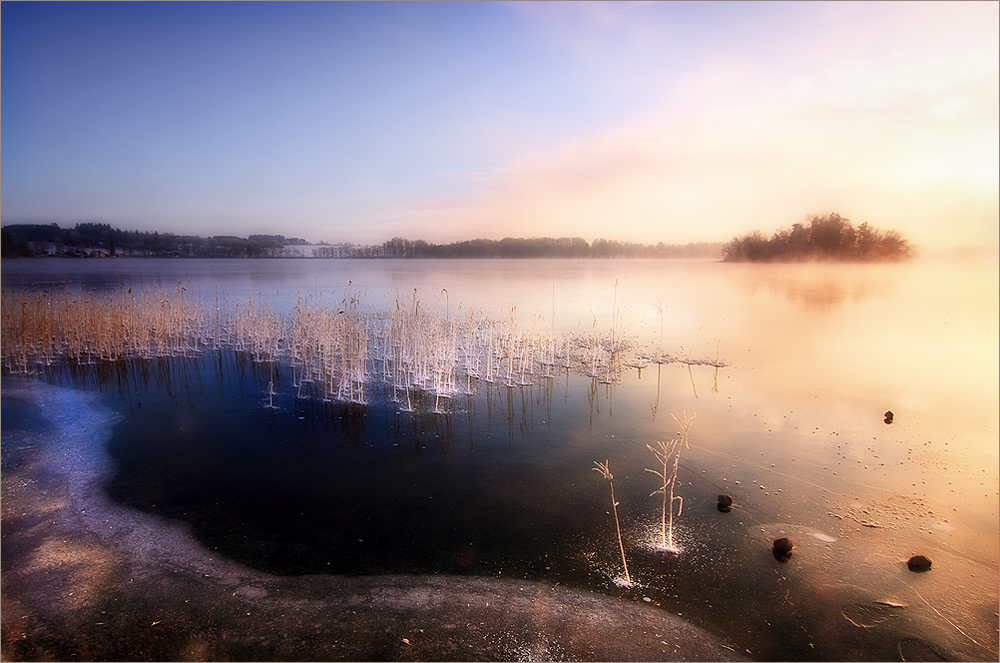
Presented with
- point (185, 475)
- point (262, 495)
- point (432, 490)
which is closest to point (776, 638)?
point (432, 490)

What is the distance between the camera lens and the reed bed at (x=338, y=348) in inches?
447

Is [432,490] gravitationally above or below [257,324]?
below

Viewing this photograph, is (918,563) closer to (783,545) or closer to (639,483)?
(783,545)

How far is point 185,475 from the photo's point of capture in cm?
673

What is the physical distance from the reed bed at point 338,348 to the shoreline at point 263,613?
5342mm

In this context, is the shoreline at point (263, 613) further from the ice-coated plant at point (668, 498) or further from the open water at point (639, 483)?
the ice-coated plant at point (668, 498)

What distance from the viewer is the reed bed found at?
37.3 ft

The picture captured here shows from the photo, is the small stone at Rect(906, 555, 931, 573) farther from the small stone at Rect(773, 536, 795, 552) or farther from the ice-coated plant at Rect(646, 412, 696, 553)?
the ice-coated plant at Rect(646, 412, 696, 553)

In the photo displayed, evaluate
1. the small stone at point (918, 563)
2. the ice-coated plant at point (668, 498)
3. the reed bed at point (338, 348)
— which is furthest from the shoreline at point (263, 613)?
the reed bed at point (338, 348)

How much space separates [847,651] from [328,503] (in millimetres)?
5583

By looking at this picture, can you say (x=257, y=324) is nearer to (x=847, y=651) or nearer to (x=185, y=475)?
(x=185, y=475)

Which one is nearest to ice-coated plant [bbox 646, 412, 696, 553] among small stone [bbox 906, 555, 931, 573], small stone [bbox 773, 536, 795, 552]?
small stone [bbox 773, 536, 795, 552]

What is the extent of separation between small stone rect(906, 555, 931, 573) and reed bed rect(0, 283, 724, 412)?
281 inches

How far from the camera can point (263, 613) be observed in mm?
4027
